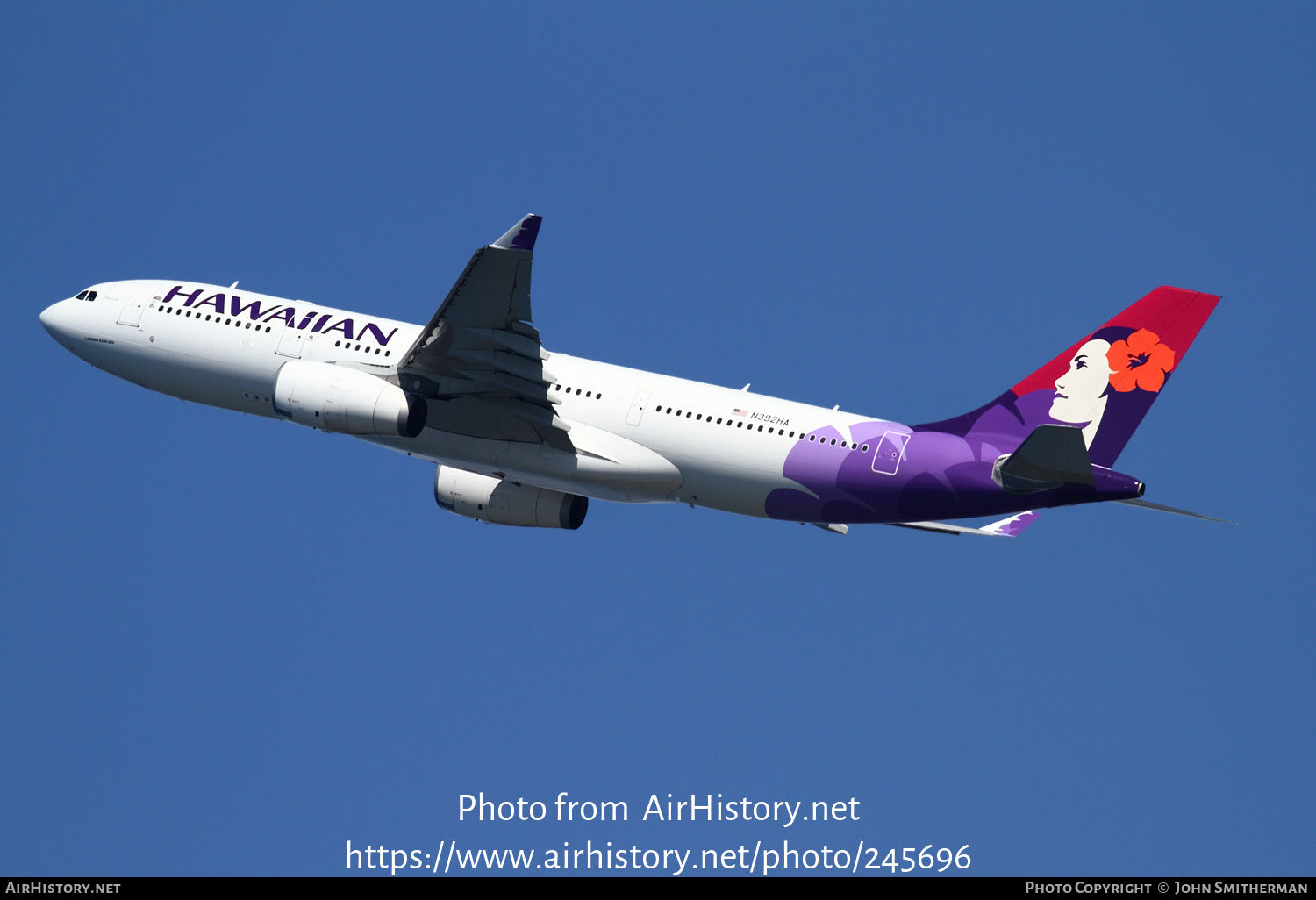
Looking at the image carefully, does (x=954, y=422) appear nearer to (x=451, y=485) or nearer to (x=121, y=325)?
(x=451, y=485)

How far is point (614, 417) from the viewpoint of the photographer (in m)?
36.1

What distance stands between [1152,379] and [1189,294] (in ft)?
6.45

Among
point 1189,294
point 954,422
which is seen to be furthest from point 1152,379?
point 954,422

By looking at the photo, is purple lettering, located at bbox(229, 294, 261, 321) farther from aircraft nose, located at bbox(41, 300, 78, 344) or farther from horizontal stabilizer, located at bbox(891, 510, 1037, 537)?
horizontal stabilizer, located at bbox(891, 510, 1037, 537)

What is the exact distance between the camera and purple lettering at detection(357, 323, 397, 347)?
1494 inches

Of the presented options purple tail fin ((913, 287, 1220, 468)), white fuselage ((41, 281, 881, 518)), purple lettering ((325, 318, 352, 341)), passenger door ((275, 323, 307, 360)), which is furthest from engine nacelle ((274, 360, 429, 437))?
purple tail fin ((913, 287, 1220, 468))

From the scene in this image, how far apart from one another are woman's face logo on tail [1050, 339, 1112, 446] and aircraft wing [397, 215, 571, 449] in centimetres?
1137

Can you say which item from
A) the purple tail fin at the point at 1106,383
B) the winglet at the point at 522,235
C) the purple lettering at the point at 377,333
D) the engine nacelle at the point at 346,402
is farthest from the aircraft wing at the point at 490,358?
the purple tail fin at the point at 1106,383

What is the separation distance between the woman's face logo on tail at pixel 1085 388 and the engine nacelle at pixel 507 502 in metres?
12.2

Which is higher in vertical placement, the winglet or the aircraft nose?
the aircraft nose

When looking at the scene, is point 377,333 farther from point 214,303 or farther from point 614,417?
point 614,417

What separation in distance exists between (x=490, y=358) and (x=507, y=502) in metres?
5.09

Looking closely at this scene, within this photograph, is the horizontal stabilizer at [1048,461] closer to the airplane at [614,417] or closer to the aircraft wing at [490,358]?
the airplane at [614,417]

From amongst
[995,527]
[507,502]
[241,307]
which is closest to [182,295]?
[241,307]
